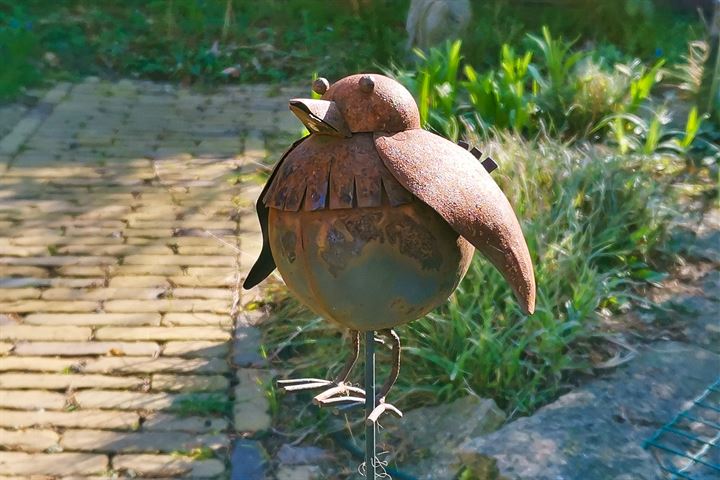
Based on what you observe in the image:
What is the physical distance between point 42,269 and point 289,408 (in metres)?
1.78

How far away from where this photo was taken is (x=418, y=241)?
1.81 m

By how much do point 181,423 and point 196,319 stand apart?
80 cm

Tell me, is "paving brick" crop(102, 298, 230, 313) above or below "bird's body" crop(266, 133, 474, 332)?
below

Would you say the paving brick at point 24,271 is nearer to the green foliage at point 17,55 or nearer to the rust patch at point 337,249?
the green foliage at point 17,55

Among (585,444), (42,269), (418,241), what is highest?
(418,241)

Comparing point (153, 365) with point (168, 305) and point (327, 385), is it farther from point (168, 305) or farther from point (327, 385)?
point (327, 385)

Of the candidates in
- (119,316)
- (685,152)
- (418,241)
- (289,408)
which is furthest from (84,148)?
(418,241)

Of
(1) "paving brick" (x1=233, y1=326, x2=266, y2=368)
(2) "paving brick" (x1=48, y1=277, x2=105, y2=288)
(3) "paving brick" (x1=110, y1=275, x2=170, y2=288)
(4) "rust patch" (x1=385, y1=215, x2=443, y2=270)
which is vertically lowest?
(2) "paving brick" (x1=48, y1=277, x2=105, y2=288)

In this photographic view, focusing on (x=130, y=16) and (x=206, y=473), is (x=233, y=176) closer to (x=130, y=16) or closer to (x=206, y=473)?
(x=206, y=473)

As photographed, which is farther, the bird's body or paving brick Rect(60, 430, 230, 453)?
paving brick Rect(60, 430, 230, 453)

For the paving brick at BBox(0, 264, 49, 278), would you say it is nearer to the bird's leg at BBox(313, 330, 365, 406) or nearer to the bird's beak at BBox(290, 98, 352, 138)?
the bird's leg at BBox(313, 330, 365, 406)

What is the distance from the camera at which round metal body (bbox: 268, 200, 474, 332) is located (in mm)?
1797

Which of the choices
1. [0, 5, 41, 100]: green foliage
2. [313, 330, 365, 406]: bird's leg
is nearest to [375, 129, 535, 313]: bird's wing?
[313, 330, 365, 406]: bird's leg

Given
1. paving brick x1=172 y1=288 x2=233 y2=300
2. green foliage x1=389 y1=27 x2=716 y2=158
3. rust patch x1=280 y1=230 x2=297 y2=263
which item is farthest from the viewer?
green foliage x1=389 y1=27 x2=716 y2=158
